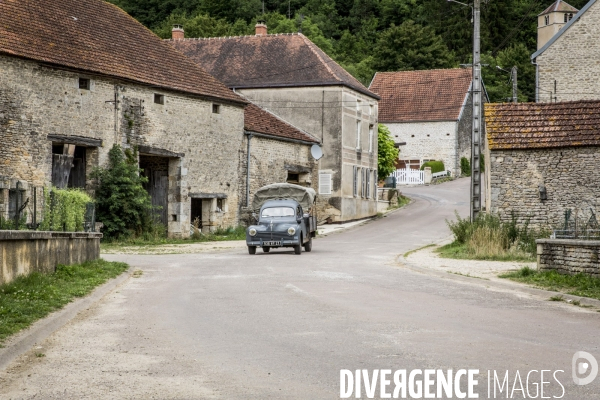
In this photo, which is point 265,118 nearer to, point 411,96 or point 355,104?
Result: point 355,104

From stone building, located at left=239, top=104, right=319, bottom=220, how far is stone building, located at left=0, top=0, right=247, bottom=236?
849 millimetres

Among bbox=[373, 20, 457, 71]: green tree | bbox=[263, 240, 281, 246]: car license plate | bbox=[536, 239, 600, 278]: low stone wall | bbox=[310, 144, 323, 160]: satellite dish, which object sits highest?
bbox=[373, 20, 457, 71]: green tree

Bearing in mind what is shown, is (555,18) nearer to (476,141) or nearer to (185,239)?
(185,239)

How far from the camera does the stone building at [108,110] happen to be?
30.2 metres

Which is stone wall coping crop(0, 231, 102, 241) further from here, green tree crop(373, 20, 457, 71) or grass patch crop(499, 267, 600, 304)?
green tree crop(373, 20, 457, 71)

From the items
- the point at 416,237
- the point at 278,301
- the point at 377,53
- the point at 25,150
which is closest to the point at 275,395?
the point at 278,301

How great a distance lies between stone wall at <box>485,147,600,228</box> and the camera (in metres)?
27.0

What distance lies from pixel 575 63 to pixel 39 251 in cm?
3356

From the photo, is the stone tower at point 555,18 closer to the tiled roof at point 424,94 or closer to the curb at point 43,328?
the tiled roof at point 424,94

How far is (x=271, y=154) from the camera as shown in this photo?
43938 millimetres

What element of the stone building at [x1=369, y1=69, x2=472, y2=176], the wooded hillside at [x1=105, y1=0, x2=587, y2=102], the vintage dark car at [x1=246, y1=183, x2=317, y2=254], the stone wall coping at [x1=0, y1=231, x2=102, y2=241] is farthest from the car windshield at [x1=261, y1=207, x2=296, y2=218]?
the wooded hillside at [x1=105, y1=0, x2=587, y2=102]

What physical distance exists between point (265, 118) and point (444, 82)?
3017 cm

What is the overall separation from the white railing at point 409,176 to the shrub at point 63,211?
49.0 meters

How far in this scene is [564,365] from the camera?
26.8ft
